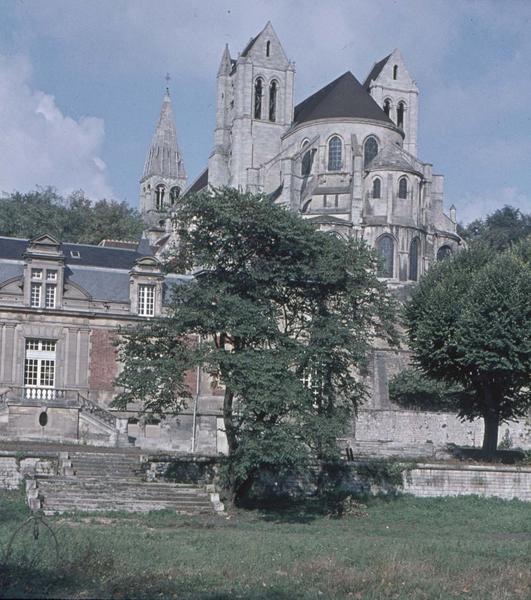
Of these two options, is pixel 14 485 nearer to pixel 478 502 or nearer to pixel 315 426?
pixel 315 426

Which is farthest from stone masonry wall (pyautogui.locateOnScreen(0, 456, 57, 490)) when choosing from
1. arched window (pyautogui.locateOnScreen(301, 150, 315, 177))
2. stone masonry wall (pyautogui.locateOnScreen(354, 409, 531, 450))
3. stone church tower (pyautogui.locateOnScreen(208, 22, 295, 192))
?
stone church tower (pyautogui.locateOnScreen(208, 22, 295, 192))

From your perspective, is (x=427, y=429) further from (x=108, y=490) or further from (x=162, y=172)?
(x=162, y=172)

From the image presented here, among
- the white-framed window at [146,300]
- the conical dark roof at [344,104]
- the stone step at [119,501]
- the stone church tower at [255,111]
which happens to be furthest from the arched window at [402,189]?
the stone step at [119,501]

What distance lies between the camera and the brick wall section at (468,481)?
3588 cm

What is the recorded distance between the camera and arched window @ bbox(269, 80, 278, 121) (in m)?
97.7

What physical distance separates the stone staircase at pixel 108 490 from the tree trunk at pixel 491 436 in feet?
41.3

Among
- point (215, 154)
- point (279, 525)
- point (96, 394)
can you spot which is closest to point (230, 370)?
point (279, 525)

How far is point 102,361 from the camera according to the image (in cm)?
4659

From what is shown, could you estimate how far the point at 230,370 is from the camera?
31.6 m

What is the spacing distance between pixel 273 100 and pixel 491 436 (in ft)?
201

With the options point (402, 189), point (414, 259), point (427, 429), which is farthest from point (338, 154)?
point (427, 429)

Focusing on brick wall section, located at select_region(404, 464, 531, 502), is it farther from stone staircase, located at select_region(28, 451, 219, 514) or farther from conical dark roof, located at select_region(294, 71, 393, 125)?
conical dark roof, located at select_region(294, 71, 393, 125)

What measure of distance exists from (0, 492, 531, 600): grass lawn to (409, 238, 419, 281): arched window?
5033cm

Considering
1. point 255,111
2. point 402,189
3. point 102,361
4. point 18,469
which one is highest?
point 255,111
